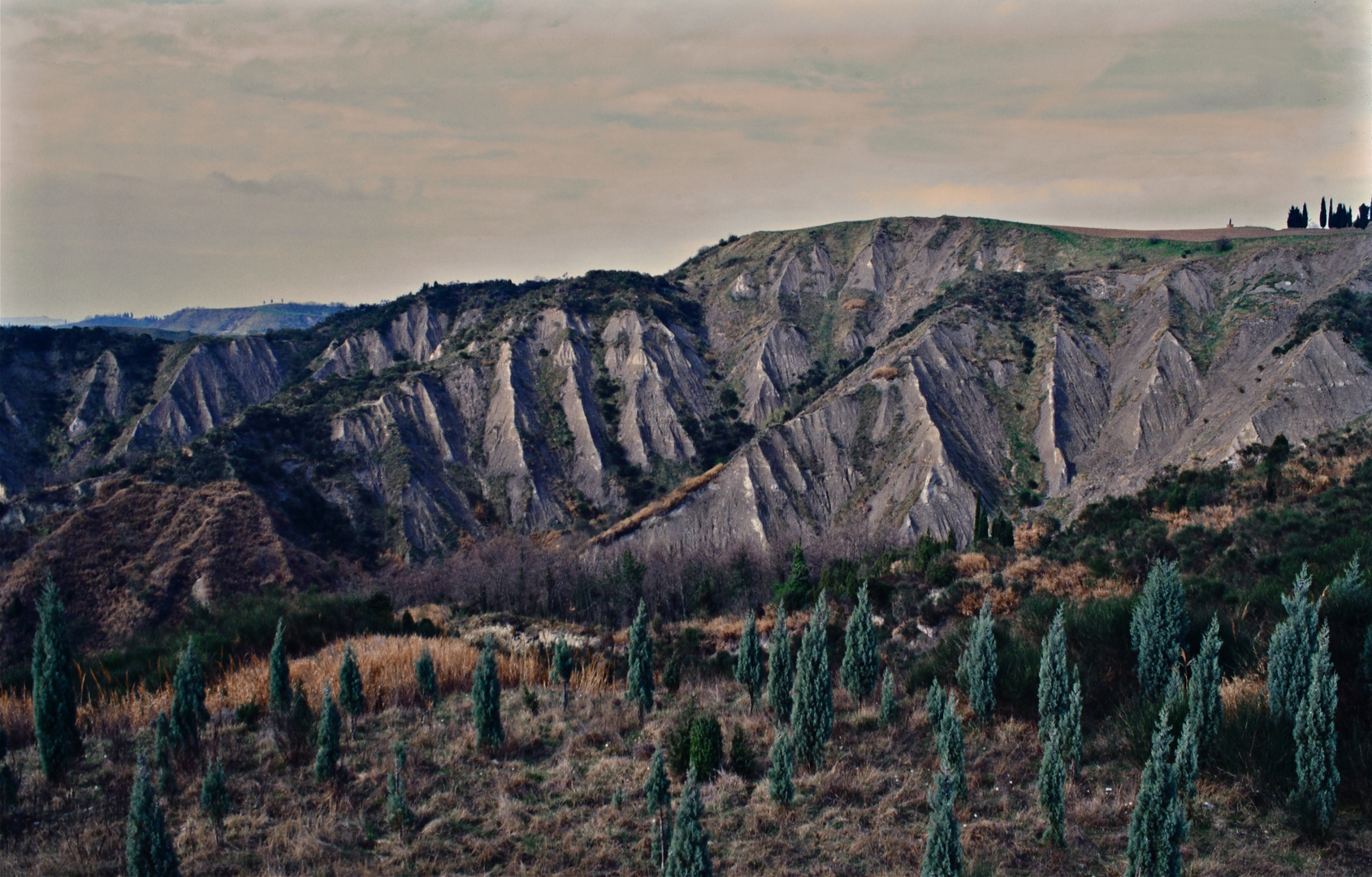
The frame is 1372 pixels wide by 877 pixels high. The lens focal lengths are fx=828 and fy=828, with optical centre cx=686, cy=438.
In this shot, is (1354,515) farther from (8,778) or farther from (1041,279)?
(1041,279)

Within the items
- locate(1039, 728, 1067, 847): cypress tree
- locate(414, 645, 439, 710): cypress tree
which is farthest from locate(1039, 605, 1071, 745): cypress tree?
locate(414, 645, 439, 710): cypress tree

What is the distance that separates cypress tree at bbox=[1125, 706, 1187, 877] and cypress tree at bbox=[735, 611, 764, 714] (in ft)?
29.0

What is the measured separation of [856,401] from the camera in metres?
66.8

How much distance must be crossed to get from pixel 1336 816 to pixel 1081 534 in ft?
62.1

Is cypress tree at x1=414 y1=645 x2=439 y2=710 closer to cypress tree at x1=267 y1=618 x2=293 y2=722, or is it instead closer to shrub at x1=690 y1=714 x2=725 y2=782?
cypress tree at x1=267 y1=618 x2=293 y2=722

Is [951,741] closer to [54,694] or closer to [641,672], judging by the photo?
[641,672]

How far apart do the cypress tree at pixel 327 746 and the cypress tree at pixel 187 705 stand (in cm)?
235

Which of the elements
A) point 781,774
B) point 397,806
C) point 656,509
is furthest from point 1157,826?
point 656,509

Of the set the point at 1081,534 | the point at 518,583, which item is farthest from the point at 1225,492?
the point at 518,583

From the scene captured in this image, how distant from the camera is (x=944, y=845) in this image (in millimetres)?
7539

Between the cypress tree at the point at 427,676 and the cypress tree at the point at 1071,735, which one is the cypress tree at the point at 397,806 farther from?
the cypress tree at the point at 1071,735

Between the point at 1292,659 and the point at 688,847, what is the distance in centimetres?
774

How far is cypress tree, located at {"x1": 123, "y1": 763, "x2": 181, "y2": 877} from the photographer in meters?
8.21

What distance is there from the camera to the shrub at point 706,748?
11977 millimetres
